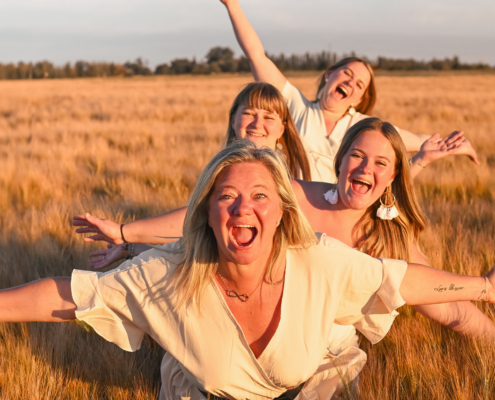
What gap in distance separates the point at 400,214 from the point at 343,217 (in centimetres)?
28

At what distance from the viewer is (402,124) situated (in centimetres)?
981

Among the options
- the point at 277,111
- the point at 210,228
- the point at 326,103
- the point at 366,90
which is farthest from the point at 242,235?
the point at 366,90

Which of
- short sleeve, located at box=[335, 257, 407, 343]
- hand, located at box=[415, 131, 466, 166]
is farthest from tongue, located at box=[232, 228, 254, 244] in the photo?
hand, located at box=[415, 131, 466, 166]

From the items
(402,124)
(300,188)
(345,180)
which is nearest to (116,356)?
(300,188)

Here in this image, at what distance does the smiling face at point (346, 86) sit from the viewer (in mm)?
3703

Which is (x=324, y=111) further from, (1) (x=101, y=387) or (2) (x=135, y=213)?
(1) (x=101, y=387)

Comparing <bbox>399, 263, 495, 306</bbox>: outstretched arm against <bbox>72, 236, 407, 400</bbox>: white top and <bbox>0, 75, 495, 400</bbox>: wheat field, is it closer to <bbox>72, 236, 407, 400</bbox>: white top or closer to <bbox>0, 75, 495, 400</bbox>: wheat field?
<bbox>72, 236, 407, 400</bbox>: white top

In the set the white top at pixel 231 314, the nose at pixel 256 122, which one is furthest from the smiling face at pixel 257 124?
the white top at pixel 231 314

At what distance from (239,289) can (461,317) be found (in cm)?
133

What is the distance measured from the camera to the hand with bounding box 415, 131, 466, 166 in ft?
10.3

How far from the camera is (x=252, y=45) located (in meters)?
3.69

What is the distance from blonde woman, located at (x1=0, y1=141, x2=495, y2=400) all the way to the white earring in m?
0.58

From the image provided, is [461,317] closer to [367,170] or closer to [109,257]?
[367,170]

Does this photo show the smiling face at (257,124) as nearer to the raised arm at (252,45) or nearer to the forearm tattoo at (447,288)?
the raised arm at (252,45)
